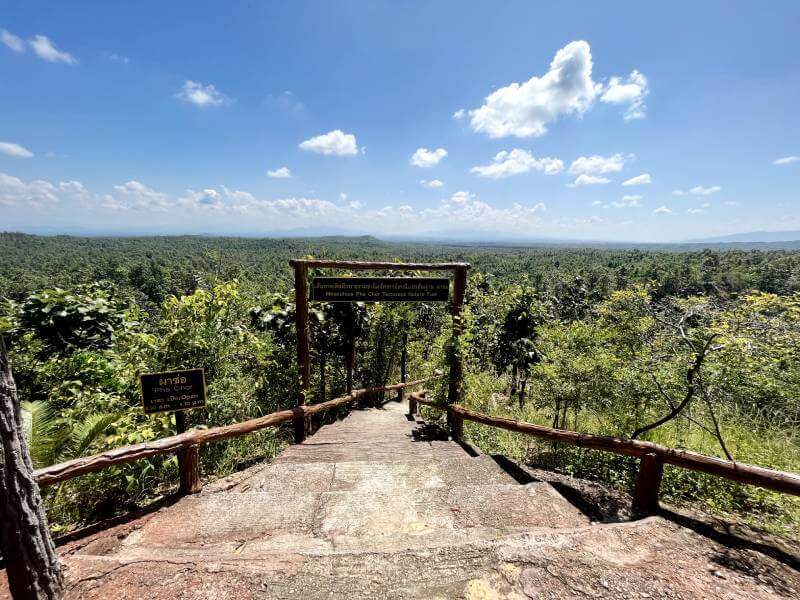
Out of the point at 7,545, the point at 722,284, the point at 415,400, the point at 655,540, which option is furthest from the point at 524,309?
the point at 722,284

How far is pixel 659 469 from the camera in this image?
3.11 meters

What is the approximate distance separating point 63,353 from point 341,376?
5846 millimetres

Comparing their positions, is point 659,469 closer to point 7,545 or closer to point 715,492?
point 715,492

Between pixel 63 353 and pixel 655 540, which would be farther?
pixel 63 353

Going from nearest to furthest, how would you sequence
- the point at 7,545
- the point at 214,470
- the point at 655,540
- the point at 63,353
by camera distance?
1. the point at 7,545
2. the point at 655,540
3. the point at 214,470
4. the point at 63,353

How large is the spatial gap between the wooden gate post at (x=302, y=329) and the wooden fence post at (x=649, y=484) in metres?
4.22

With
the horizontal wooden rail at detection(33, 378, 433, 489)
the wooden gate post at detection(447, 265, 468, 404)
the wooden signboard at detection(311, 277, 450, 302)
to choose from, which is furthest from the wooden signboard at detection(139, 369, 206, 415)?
the wooden gate post at detection(447, 265, 468, 404)

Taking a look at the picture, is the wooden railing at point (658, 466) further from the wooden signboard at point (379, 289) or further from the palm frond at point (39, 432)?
the palm frond at point (39, 432)

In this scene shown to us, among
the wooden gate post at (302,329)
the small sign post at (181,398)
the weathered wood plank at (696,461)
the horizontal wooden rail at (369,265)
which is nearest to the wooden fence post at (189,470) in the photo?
the small sign post at (181,398)

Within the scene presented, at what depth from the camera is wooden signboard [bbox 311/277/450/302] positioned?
5.10 m

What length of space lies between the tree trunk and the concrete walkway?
249 millimetres

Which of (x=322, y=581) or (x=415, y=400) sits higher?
(x=322, y=581)

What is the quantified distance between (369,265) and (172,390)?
282 centimetres

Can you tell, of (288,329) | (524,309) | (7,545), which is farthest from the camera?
(524,309)
